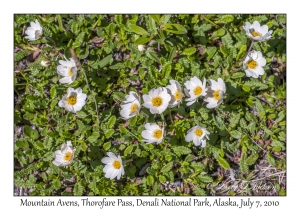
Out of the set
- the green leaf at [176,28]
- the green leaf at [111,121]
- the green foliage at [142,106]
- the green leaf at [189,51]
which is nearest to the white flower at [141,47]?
the green foliage at [142,106]

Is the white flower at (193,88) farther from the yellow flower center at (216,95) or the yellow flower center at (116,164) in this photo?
the yellow flower center at (116,164)

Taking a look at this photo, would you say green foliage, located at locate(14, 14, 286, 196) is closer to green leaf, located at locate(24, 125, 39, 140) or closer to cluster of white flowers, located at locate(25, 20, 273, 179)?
green leaf, located at locate(24, 125, 39, 140)

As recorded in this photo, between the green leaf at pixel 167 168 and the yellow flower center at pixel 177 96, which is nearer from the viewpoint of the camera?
the yellow flower center at pixel 177 96

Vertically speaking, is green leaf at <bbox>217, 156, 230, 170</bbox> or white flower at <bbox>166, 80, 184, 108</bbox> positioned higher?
white flower at <bbox>166, 80, 184, 108</bbox>

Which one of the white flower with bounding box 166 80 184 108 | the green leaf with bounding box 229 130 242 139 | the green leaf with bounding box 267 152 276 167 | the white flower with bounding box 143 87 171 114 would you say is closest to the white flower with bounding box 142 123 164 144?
the white flower with bounding box 143 87 171 114

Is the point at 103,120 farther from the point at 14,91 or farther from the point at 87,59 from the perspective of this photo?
the point at 14,91

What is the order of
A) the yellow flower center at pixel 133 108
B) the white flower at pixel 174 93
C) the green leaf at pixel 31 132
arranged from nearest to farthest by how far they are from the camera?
the white flower at pixel 174 93 < the yellow flower center at pixel 133 108 < the green leaf at pixel 31 132

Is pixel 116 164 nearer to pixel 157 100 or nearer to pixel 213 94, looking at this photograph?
pixel 157 100
